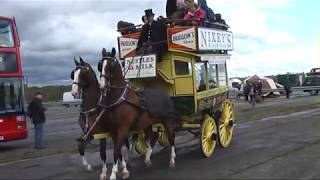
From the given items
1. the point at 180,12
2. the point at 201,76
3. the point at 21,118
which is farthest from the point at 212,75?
the point at 21,118

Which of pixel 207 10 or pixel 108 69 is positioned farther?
pixel 207 10

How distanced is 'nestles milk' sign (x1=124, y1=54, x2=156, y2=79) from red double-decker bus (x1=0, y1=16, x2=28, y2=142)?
7.30m

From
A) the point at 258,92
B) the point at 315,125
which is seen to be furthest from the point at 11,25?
the point at 258,92

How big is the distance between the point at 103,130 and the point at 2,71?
9446mm

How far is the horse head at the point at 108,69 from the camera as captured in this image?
10.7 m

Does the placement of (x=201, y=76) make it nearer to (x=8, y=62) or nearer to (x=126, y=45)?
(x=126, y=45)

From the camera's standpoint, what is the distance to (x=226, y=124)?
15.7 meters

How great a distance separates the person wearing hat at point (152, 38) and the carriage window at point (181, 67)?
0.45 metres

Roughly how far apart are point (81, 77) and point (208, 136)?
4.26m

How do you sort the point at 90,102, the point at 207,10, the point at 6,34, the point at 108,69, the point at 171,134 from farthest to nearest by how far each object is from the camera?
the point at 6,34
the point at 207,10
the point at 171,134
the point at 90,102
the point at 108,69

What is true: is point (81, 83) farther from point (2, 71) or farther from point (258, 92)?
point (258, 92)

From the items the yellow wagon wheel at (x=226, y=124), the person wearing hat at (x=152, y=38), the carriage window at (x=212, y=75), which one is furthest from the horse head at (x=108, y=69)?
the yellow wagon wheel at (x=226, y=124)

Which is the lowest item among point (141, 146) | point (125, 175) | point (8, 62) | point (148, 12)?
point (125, 175)

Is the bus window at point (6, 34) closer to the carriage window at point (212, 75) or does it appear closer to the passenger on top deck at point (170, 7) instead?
the passenger on top deck at point (170, 7)
